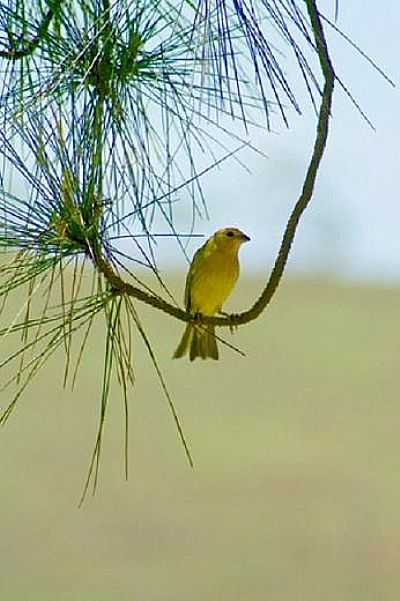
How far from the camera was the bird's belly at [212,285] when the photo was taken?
1.18 meters

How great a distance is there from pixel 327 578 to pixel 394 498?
173 millimetres

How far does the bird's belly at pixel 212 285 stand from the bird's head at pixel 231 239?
0.01 metres

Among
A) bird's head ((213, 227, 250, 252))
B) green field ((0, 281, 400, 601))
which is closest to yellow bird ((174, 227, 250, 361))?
bird's head ((213, 227, 250, 252))

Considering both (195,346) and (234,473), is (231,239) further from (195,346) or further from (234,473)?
(234,473)

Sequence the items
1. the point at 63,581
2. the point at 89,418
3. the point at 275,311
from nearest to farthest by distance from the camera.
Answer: the point at 63,581
the point at 89,418
the point at 275,311

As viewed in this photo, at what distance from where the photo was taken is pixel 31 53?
0.72m

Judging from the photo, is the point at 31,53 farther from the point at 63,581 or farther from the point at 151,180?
the point at 63,581

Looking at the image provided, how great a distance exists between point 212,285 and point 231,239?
48mm

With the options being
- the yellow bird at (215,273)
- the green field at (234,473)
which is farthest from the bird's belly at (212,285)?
the green field at (234,473)

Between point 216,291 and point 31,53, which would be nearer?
point 31,53

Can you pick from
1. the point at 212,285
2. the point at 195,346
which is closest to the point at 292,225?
the point at 212,285

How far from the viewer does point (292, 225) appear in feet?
2.10

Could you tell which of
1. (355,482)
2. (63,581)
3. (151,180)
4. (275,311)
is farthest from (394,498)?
(151,180)

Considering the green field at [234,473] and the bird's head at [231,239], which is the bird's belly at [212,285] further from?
the green field at [234,473]
